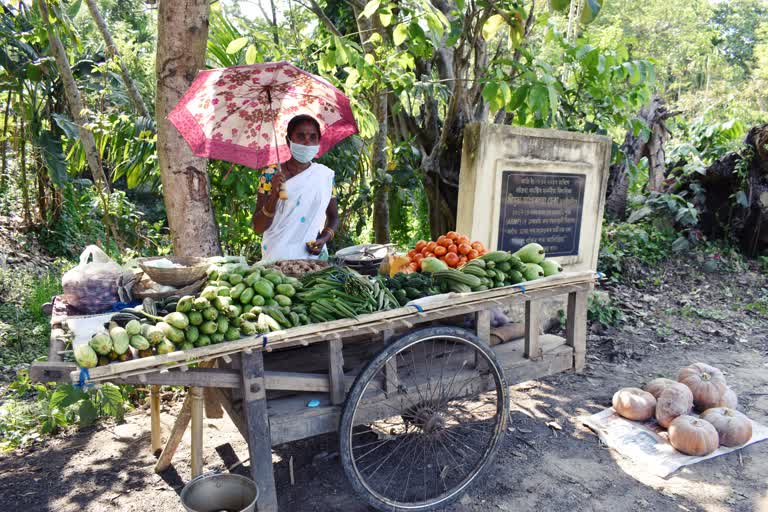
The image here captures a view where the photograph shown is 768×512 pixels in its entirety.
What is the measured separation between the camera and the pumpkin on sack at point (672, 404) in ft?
12.5

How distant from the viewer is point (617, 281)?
25.1 ft

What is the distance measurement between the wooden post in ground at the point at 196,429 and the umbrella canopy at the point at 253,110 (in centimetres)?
155

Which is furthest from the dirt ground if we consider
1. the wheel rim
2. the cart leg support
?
the cart leg support

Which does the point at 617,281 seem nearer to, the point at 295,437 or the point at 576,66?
the point at 576,66

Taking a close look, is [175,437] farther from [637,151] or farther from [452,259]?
[637,151]

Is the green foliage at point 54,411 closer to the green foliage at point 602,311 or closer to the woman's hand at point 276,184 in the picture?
the woman's hand at point 276,184

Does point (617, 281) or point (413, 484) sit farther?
point (617, 281)

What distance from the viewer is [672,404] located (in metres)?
3.81

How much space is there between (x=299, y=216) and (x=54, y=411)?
7.35 ft

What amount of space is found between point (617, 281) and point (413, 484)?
5.56 metres

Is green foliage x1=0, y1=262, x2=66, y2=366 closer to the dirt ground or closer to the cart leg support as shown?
the dirt ground

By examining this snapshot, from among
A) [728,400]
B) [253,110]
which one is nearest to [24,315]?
[253,110]

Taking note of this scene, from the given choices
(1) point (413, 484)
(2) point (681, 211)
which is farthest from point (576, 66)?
(1) point (413, 484)

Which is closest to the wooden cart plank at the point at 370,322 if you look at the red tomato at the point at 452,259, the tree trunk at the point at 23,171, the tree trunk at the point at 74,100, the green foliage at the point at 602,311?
the red tomato at the point at 452,259
